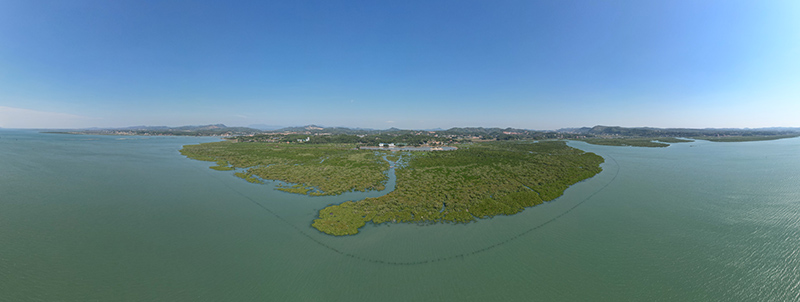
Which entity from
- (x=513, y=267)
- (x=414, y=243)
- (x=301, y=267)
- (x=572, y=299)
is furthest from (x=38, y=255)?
(x=572, y=299)

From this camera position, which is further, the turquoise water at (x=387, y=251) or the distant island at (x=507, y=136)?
the distant island at (x=507, y=136)

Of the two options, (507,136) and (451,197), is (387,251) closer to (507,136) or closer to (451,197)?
(451,197)

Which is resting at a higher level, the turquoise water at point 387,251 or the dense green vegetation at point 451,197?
the dense green vegetation at point 451,197

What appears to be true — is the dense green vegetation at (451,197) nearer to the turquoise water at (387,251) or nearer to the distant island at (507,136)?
the turquoise water at (387,251)

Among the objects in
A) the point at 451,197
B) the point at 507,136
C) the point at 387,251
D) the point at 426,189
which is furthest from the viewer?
the point at 507,136

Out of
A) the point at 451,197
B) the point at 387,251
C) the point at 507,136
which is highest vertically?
the point at 507,136

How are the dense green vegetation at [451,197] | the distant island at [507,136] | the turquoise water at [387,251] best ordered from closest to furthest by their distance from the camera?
1. the turquoise water at [387,251]
2. the dense green vegetation at [451,197]
3. the distant island at [507,136]

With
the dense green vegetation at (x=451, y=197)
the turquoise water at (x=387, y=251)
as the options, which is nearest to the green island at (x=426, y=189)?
the dense green vegetation at (x=451, y=197)

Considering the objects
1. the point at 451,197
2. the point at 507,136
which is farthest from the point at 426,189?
the point at 507,136

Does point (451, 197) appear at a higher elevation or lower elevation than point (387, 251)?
higher
